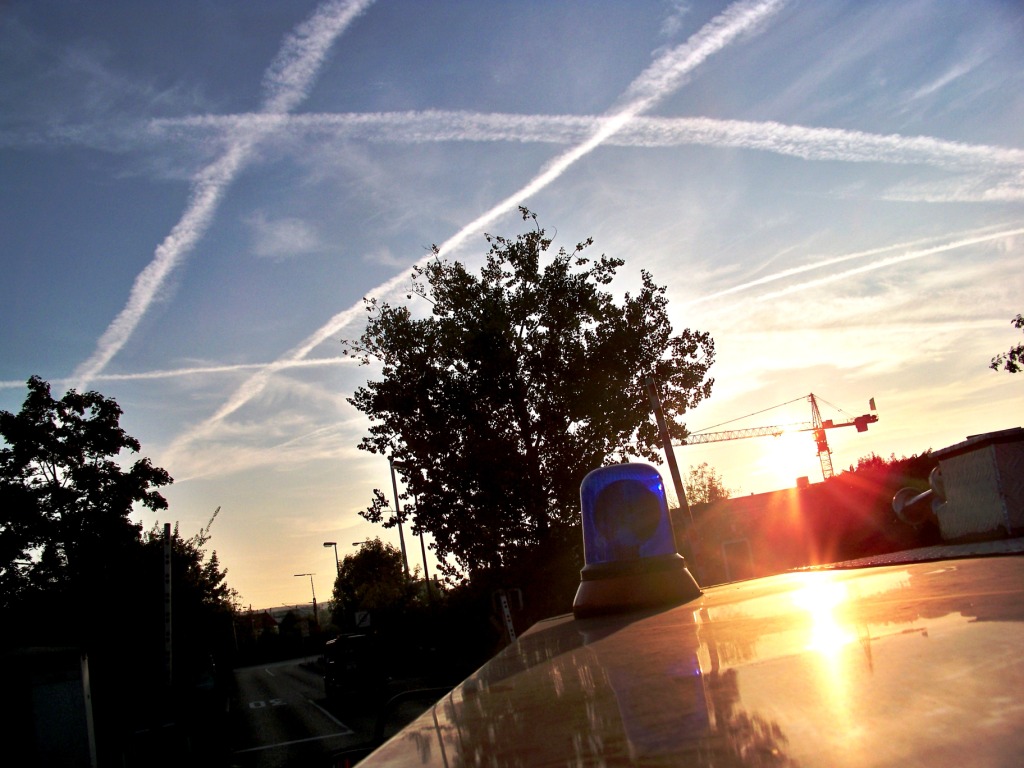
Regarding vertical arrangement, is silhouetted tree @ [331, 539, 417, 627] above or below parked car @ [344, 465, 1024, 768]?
below

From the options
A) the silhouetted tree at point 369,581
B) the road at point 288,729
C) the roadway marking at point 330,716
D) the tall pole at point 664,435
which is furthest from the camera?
the silhouetted tree at point 369,581

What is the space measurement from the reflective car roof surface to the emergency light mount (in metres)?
3.65

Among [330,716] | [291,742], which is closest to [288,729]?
[330,716]

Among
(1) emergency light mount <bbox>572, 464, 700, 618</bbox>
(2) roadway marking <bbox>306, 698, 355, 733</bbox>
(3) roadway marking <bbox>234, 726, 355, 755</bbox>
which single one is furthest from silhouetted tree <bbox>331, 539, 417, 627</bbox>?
(1) emergency light mount <bbox>572, 464, 700, 618</bbox>

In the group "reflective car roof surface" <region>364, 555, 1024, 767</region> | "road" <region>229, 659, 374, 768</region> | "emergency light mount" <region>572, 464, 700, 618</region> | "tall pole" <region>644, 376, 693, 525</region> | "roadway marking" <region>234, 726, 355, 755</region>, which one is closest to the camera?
"reflective car roof surface" <region>364, 555, 1024, 767</region>

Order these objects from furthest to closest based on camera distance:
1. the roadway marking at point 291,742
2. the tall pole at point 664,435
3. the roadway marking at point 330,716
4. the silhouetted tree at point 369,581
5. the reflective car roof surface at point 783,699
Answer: the silhouetted tree at point 369,581 → the roadway marking at point 330,716 → the tall pole at point 664,435 → the roadway marking at point 291,742 → the reflective car roof surface at point 783,699

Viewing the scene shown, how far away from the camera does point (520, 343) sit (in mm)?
23953

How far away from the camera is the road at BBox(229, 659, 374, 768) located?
1650 cm

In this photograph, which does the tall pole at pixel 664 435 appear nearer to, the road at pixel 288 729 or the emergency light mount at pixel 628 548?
the road at pixel 288 729

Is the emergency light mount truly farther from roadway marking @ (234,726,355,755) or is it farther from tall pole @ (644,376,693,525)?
roadway marking @ (234,726,355,755)

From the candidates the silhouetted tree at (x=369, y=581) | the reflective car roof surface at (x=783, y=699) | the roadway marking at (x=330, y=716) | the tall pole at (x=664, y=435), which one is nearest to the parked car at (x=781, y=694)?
the reflective car roof surface at (x=783, y=699)

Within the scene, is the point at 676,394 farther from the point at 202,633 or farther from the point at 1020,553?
the point at 1020,553

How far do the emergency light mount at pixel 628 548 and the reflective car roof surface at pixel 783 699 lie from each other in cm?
365

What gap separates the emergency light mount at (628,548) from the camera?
6.59 meters
